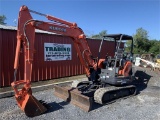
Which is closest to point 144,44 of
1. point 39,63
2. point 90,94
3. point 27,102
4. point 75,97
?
point 39,63

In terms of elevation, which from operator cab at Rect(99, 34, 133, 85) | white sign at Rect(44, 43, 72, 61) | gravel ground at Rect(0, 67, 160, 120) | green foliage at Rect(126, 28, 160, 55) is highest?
green foliage at Rect(126, 28, 160, 55)

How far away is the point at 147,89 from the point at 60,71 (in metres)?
4.85

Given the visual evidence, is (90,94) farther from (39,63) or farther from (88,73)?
(39,63)

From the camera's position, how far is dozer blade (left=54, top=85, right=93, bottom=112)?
5996 millimetres

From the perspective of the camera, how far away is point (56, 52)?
10.7 metres

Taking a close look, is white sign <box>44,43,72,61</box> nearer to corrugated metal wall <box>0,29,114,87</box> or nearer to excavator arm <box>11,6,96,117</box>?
corrugated metal wall <box>0,29,114,87</box>

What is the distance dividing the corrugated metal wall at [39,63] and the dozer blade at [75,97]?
2608 millimetres

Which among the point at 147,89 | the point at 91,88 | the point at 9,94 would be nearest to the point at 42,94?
the point at 9,94

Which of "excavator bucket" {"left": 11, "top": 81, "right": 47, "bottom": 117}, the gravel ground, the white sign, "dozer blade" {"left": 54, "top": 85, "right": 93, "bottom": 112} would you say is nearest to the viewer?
→ "excavator bucket" {"left": 11, "top": 81, "right": 47, "bottom": 117}

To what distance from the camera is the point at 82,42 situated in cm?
725

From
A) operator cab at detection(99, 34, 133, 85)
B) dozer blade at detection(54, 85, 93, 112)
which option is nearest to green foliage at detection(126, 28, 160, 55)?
operator cab at detection(99, 34, 133, 85)

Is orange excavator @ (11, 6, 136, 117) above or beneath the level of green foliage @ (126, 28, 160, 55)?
beneath

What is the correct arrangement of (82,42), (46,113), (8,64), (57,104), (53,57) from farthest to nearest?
(53,57) < (8,64) < (82,42) < (57,104) < (46,113)

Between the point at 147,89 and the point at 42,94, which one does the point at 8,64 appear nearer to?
the point at 42,94
